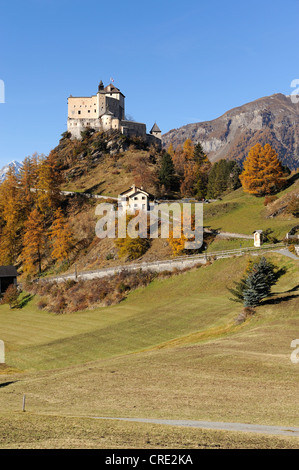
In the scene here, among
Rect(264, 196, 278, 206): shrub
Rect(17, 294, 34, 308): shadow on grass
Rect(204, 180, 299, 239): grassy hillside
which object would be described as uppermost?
Rect(264, 196, 278, 206): shrub

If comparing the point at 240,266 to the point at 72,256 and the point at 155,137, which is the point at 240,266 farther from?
the point at 155,137

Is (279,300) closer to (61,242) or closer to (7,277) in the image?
(61,242)

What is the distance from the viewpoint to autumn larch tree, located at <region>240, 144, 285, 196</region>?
300 feet

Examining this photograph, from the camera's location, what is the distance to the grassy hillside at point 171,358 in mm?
18547

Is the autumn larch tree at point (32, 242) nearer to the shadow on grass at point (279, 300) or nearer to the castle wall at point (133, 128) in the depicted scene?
the castle wall at point (133, 128)

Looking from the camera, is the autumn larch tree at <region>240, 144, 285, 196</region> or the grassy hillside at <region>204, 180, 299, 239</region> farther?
the autumn larch tree at <region>240, 144, 285, 196</region>

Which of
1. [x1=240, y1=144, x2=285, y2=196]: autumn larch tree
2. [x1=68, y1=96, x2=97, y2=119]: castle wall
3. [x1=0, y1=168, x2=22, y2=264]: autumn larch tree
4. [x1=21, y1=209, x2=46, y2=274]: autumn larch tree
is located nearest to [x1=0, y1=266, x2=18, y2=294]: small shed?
[x1=21, y1=209, x2=46, y2=274]: autumn larch tree

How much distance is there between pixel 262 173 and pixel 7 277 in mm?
57124

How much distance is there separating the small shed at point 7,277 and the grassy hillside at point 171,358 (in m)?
26.1

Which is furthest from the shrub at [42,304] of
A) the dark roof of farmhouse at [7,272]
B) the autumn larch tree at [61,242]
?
the dark roof of farmhouse at [7,272]

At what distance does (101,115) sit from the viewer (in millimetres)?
134500

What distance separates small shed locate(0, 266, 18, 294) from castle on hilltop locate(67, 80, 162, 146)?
65187 millimetres

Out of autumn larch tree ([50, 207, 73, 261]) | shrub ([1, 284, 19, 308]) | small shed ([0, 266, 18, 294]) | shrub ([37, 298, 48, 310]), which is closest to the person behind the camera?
shrub ([37, 298, 48, 310])

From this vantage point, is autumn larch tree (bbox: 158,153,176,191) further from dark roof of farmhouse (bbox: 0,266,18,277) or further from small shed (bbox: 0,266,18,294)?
small shed (bbox: 0,266,18,294)
